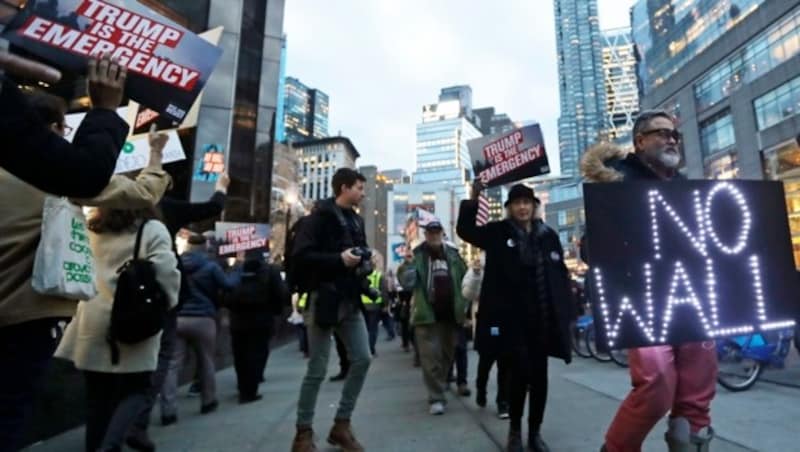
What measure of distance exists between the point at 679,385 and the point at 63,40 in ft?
11.0

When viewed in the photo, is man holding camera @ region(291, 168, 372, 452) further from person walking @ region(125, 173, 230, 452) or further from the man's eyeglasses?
the man's eyeglasses

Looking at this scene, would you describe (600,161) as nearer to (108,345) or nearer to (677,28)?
(108,345)

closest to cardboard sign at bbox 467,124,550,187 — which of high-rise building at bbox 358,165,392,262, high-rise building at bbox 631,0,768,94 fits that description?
high-rise building at bbox 631,0,768,94

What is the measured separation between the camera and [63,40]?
2.12 meters

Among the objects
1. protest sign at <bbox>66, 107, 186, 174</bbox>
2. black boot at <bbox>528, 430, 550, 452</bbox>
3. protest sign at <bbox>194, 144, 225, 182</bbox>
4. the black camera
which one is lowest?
black boot at <bbox>528, 430, 550, 452</bbox>

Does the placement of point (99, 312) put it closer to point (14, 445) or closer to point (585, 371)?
point (14, 445)

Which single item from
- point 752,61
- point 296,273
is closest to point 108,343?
point 296,273

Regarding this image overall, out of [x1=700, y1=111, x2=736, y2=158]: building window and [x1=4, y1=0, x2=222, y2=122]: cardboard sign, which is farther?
[x1=700, y1=111, x2=736, y2=158]: building window

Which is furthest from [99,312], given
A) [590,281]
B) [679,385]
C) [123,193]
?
[679,385]

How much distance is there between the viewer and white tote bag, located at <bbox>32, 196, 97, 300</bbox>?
1.98 metres

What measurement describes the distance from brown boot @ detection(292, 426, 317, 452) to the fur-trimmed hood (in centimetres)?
260

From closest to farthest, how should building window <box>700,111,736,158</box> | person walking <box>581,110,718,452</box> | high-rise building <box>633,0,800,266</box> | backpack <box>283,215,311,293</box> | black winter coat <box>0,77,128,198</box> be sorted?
black winter coat <box>0,77,128,198</box> → person walking <box>581,110,718,452</box> → backpack <box>283,215,311,293</box> → high-rise building <box>633,0,800,266</box> → building window <box>700,111,736,158</box>

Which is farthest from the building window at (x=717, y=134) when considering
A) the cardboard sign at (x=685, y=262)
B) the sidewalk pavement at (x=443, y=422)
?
the cardboard sign at (x=685, y=262)

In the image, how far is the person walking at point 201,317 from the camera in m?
5.27
